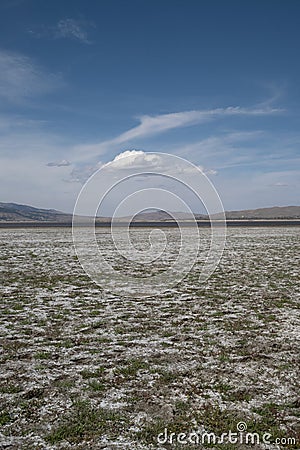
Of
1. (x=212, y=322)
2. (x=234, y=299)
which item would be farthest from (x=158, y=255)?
(x=212, y=322)

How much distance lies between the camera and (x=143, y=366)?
750 centimetres

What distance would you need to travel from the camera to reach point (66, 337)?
9250 mm

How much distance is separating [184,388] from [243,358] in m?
1.96

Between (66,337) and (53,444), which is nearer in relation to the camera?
(53,444)

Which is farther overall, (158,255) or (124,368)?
(158,255)

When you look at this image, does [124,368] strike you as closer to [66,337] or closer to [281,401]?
[66,337]

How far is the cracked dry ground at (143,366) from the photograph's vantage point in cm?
541

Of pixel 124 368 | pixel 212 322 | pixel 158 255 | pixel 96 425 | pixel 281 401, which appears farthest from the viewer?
pixel 158 255

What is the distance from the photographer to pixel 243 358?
7910 millimetres

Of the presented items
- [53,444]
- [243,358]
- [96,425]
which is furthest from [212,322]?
[53,444]

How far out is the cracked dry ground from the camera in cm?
541

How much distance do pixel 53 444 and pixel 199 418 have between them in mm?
2236

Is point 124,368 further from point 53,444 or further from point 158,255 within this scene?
point 158,255

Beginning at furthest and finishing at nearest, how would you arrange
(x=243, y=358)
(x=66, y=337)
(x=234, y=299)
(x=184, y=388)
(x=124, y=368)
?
1. (x=234, y=299)
2. (x=66, y=337)
3. (x=243, y=358)
4. (x=124, y=368)
5. (x=184, y=388)
